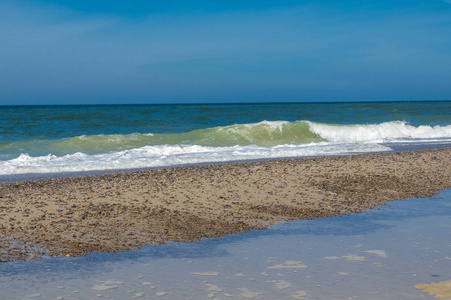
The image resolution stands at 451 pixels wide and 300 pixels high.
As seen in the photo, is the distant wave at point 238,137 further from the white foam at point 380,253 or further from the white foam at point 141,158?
the white foam at point 380,253

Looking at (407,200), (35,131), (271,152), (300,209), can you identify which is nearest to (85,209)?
(300,209)

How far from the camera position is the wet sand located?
17.6 ft

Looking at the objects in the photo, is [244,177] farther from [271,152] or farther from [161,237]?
[271,152]

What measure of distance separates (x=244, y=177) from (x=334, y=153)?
665 cm

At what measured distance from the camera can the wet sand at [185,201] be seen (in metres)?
5.36

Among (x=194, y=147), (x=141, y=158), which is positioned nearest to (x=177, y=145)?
(x=194, y=147)

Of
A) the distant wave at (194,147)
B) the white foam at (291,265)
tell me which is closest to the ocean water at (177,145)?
the distant wave at (194,147)

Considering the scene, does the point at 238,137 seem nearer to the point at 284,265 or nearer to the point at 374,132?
the point at 374,132

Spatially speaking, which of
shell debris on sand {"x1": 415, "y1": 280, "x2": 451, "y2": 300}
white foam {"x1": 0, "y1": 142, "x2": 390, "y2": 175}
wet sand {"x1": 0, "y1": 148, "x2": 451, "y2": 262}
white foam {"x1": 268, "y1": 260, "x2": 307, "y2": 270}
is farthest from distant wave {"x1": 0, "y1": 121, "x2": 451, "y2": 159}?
shell debris on sand {"x1": 415, "y1": 280, "x2": 451, "y2": 300}

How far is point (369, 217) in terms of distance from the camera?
6434 millimetres

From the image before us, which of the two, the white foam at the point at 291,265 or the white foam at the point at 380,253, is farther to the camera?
the white foam at the point at 380,253

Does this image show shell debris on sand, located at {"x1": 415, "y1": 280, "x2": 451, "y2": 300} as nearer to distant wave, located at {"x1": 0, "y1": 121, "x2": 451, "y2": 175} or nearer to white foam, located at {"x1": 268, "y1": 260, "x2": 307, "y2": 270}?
white foam, located at {"x1": 268, "y1": 260, "x2": 307, "y2": 270}

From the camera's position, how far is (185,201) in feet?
23.4

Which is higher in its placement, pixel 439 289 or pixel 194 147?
pixel 194 147
